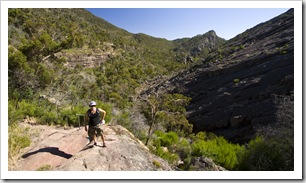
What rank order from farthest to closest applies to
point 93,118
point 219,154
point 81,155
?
point 219,154
point 93,118
point 81,155

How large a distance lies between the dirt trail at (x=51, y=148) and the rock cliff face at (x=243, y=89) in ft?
52.9

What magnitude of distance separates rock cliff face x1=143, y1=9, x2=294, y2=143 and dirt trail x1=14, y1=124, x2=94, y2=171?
1612cm

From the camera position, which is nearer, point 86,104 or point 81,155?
point 81,155

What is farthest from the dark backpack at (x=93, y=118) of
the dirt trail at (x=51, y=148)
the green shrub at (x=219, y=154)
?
the green shrub at (x=219, y=154)

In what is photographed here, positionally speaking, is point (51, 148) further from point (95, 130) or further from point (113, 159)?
point (113, 159)

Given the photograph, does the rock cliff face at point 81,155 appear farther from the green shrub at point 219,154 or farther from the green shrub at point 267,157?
the green shrub at point 219,154

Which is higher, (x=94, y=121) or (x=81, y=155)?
(x=94, y=121)

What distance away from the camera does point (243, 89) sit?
93.3ft

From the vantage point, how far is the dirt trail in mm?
6703

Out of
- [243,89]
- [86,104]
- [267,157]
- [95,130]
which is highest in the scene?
[243,89]

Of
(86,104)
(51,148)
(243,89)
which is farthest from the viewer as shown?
(243,89)

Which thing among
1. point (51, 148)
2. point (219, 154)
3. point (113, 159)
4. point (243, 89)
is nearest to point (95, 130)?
point (113, 159)

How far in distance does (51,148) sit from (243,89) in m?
24.6

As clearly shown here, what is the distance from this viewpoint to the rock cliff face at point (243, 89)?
77.5 feet
